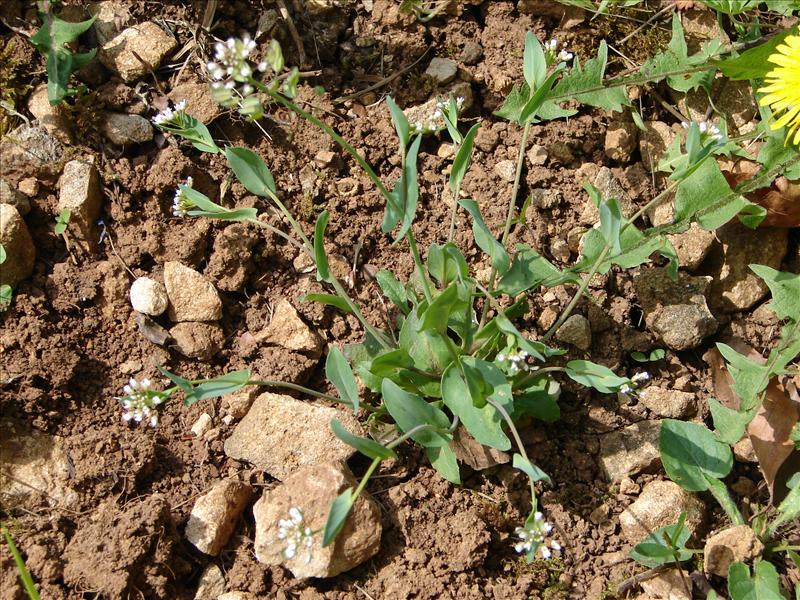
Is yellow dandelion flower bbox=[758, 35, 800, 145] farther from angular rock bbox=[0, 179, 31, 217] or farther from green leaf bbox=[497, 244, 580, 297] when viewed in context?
angular rock bbox=[0, 179, 31, 217]

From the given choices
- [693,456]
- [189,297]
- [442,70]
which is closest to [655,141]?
[442,70]

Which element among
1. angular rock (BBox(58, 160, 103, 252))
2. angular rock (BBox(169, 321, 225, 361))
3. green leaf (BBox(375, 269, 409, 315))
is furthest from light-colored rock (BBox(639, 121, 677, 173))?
angular rock (BBox(58, 160, 103, 252))

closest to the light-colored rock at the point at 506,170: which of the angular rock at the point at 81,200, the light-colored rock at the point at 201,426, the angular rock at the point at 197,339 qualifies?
the angular rock at the point at 197,339

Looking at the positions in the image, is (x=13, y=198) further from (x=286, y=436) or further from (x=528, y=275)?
(x=528, y=275)

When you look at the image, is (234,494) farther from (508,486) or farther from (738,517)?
(738,517)

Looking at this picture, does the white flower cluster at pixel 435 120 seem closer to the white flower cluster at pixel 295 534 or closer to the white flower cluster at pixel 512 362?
the white flower cluster at pixel 512 362

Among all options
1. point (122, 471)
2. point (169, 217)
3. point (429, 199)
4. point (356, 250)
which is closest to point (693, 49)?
point (429, 199)

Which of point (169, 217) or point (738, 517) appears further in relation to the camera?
point (169, 217)
